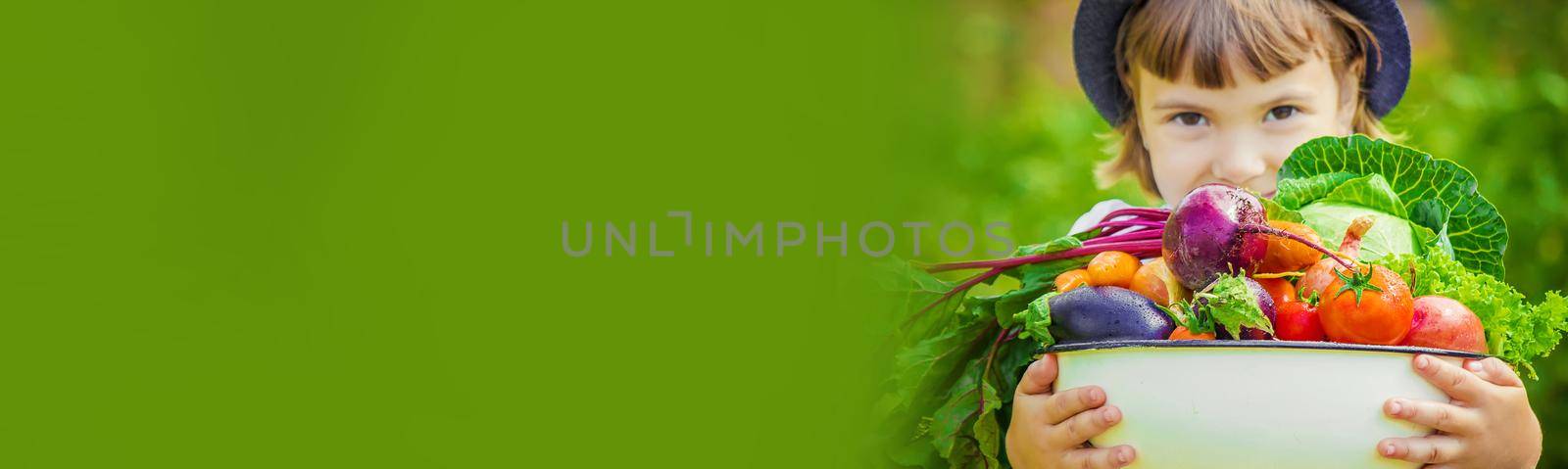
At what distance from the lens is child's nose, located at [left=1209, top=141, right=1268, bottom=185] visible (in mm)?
2406

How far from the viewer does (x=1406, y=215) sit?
1.79 meters

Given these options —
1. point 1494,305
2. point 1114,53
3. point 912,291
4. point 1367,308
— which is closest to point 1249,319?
point 1367,308

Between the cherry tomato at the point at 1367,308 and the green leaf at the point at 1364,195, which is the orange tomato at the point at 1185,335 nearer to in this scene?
the cherry tomato at the point at 1367,308

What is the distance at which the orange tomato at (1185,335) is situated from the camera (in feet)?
4.83

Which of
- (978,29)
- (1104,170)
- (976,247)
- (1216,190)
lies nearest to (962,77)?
(978,29)

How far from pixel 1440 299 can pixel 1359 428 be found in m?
0.23

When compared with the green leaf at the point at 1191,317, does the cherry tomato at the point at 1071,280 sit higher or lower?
higher

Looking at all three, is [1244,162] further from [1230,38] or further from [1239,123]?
[1230,38]

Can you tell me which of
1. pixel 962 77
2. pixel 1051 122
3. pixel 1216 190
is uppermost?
pixel 962 77

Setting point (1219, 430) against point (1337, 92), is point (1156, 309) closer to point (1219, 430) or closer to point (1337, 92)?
point (1219, 430)

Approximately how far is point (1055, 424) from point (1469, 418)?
418mm

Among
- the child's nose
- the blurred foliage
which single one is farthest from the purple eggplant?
the blurred foliage

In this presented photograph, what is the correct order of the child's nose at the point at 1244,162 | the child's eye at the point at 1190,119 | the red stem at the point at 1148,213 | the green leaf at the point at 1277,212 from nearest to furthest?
the green leaf at the point at 1277,212
the red stem at the point at 1148,213
the child's nose at the point at 1244,162
the child's eye at the point at 1190,119

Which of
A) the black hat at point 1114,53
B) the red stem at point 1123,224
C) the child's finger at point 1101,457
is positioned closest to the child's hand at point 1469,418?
the child's finger at point 1101,457
